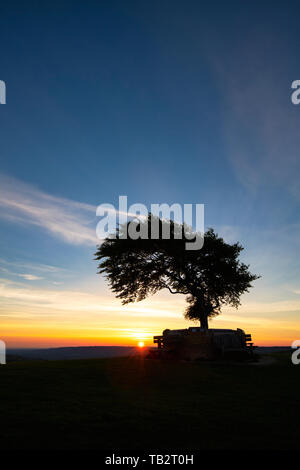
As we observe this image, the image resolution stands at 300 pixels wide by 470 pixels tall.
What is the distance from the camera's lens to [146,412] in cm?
1006

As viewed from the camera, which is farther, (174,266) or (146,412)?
(174,266)

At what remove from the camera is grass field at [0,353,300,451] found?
7561 millimetres

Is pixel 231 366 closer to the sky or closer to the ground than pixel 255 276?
closer to the ground

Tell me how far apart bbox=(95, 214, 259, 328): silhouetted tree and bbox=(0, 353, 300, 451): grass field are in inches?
840

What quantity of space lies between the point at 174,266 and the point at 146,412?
29.7 m

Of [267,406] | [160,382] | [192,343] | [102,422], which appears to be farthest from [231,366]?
[102,422]

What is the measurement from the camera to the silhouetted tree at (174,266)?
127 ft

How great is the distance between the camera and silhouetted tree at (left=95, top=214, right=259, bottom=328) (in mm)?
38594

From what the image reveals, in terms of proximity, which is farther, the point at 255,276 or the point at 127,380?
the point at 255,276

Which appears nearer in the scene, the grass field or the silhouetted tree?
the grass field

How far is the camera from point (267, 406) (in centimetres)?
1134

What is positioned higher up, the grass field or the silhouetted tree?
the silhouetted tree
